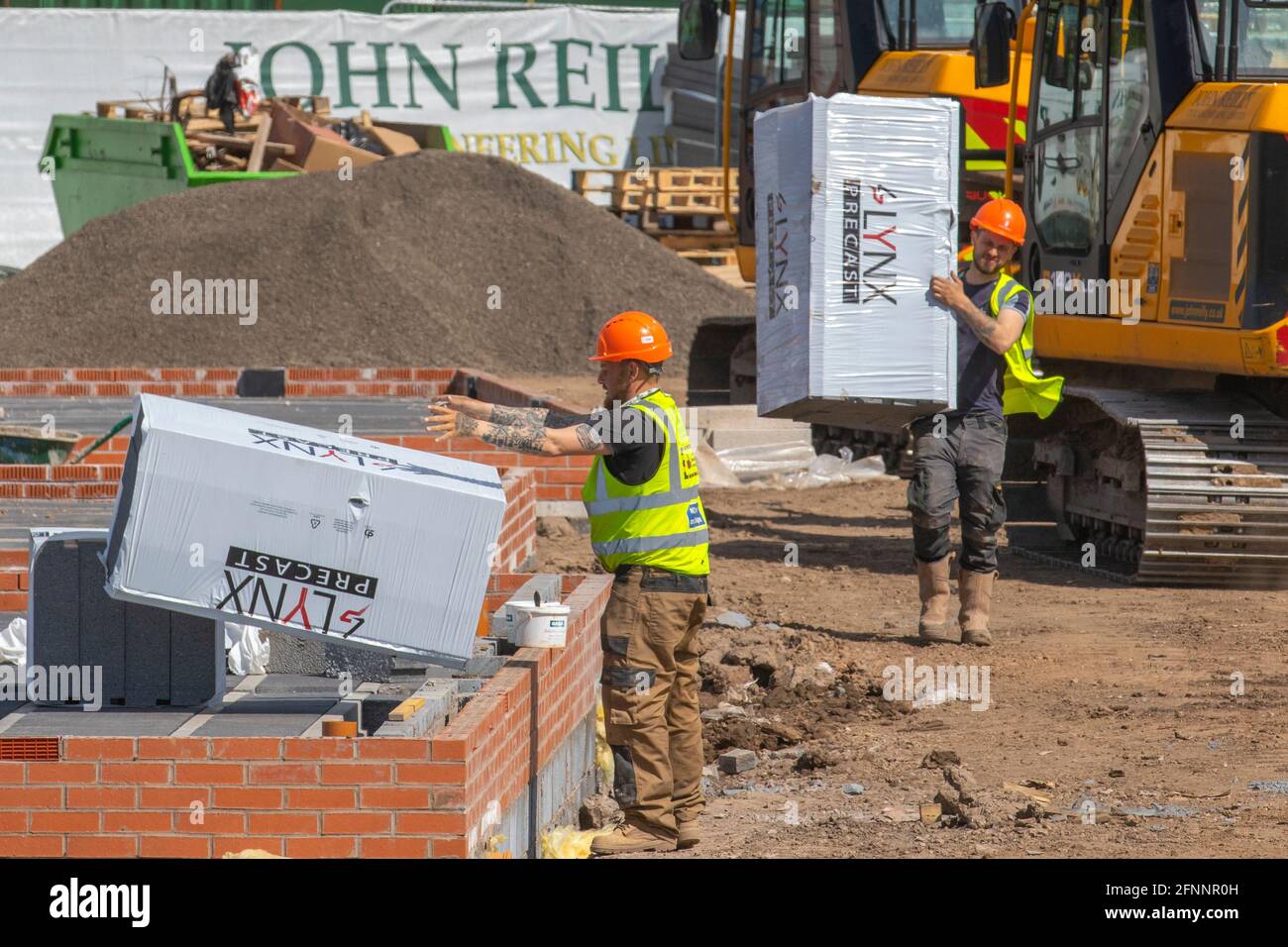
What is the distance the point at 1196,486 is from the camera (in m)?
10.3

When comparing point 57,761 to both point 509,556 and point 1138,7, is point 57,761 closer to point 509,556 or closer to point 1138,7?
point 509,556

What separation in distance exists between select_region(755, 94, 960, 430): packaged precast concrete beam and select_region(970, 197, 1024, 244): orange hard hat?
16 centimetres

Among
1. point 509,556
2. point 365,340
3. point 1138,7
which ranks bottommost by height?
point 365,340

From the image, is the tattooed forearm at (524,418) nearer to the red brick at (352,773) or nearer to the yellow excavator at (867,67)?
the red brick at (352,773)

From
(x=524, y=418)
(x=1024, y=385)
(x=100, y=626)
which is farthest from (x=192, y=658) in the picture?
(x=1024, y=385)

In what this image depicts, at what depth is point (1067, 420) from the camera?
39.0 ft

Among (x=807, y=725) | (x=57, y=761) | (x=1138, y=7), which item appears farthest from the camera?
(x=1138, y=7)

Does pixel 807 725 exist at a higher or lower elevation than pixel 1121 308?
lower

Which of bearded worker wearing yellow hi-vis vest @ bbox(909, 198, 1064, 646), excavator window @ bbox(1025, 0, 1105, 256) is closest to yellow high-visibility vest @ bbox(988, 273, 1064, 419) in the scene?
bearded worker wearing yellow hi-vis vest @ bbox(909, 198, 1064, 646)

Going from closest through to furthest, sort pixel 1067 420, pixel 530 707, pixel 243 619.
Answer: pixel 243 619
pixel 530 707
pixel 1067 420

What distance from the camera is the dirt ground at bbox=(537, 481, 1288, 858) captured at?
6.17 metres
